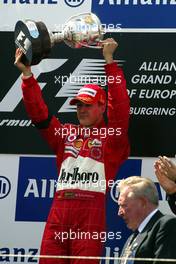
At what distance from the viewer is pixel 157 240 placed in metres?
3.20

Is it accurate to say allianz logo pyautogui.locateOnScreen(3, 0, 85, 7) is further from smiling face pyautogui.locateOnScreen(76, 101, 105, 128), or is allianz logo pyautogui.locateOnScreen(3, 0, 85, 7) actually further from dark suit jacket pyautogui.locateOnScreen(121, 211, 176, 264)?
dark suit jacket pyautogui.locateOnScreen(121, 211, 176, 264)

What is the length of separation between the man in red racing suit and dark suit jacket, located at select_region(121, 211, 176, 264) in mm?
432

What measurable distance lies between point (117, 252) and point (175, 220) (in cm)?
76

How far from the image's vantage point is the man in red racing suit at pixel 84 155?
12.2 ft

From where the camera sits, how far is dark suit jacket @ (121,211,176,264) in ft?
10.4

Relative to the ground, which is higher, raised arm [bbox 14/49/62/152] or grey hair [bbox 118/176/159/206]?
raised arm [bbox 14/49/62/152]

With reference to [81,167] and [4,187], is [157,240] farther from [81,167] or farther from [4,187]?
[4,187]

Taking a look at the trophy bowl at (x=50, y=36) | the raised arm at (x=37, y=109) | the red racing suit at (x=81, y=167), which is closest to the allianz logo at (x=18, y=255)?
the red racing suit at (x=81, y=167)

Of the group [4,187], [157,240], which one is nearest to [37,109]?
[4,187]

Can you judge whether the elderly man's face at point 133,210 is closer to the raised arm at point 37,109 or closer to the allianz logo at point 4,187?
the raised arm at point 37,109

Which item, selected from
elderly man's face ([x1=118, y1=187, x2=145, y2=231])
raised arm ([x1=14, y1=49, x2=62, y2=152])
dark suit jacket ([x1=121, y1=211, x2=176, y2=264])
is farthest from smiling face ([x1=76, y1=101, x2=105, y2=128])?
dark suit jacket ([x1=121, y1=211, x2=176, y2=264])

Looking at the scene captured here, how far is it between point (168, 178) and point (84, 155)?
517mm

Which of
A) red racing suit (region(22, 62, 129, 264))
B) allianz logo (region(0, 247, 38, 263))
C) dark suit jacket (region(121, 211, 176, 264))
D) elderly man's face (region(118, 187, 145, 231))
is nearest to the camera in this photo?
dark suit jacket (region(121, 211, 176, 264))

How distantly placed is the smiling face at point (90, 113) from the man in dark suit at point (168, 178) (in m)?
0.51
